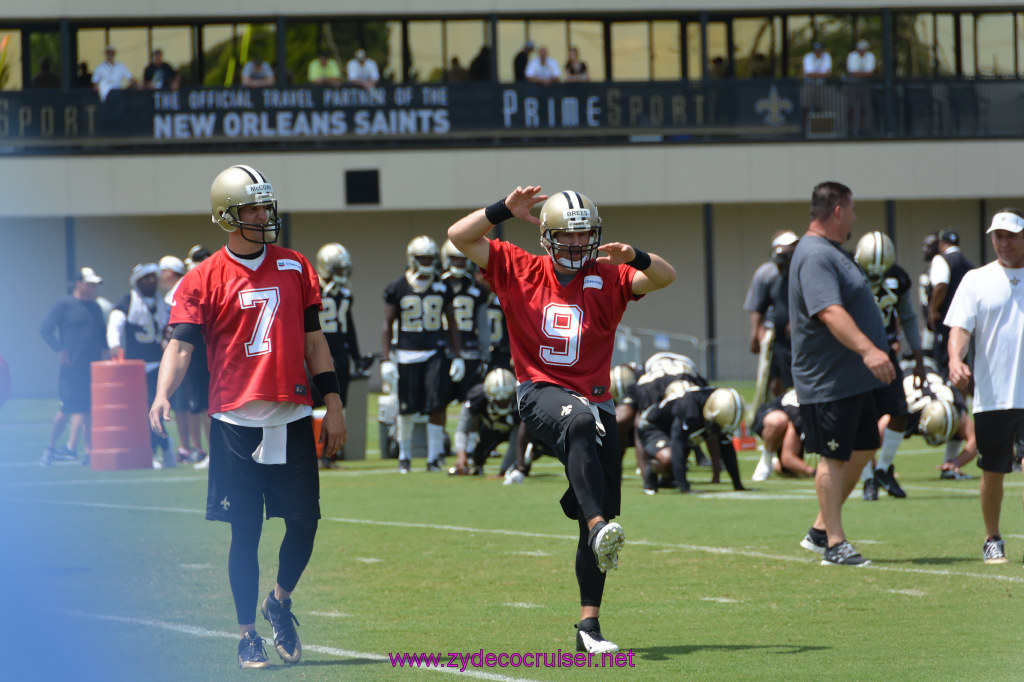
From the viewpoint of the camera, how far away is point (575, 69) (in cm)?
3216

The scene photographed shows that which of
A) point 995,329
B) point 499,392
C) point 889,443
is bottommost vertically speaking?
A: point 889,443

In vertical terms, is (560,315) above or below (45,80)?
below

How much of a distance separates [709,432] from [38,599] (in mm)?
9524

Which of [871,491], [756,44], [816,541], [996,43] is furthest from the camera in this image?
[996,43]

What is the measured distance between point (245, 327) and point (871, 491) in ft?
24.0

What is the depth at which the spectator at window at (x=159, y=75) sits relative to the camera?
102 ft

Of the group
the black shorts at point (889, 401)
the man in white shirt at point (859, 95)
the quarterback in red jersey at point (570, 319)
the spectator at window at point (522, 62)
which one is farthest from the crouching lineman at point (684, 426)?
the man in white shirt at point (859, 95)

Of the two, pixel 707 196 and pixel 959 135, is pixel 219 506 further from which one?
pixel 959 135

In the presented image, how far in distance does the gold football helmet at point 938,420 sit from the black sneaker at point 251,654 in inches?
321

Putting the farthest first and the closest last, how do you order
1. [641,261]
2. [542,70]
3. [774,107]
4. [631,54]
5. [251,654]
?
1. [631,54]
2. [774,107]
3. [542,70]
4. [641,261]
5. [251,654]

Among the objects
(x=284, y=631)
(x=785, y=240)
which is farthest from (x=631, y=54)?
(x=284, y=631)

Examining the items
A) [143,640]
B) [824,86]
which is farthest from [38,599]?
[824,86]

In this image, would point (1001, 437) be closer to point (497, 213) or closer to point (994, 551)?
point (994, 551)

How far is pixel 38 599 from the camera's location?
3.11 m
